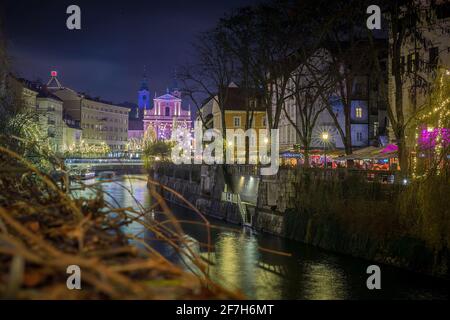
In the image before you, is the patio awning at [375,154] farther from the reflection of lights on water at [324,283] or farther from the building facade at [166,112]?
the building facade at [166,112]

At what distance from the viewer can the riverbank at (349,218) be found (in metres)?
22.4

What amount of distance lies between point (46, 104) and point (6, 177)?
12314 cm

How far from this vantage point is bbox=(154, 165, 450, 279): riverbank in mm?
22438

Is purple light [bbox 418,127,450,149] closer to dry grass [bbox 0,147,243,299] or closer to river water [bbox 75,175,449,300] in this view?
river water [bbox 75,175,449,300]

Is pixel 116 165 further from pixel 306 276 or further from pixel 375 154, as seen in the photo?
pixel 306 276

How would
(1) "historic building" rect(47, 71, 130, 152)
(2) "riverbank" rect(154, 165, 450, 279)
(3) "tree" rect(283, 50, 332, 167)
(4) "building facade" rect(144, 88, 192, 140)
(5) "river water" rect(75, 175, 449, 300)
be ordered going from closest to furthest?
(5) "river water" rect(75, 175, 449, 300)
(2) "riverbank" rect(154, 165, 450, 279)
(3) "tree" rect(283, 50, 332, 167)
(1) "historic building" rect(47, 71, 130, 152)
(4) "building facade" rect(144, 88, 192, 140)

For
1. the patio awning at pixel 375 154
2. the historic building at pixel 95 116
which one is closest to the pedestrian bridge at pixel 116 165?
the historic building at pixel 95 116

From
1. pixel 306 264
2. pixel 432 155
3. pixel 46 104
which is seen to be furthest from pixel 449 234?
pixel 46 104

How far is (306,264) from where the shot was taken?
2447cm

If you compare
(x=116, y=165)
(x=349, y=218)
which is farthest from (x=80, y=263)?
(x=116, y=165)

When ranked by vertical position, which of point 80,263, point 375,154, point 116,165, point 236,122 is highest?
point 236,122

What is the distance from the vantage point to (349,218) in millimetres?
28359

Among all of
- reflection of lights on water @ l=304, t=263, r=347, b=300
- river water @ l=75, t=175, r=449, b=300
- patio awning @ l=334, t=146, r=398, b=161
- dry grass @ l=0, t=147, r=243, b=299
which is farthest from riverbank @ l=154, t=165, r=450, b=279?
dry grass @ l=0, t=147, r=243, b=299
